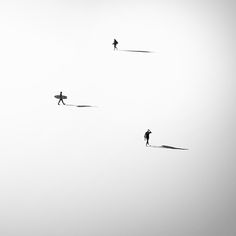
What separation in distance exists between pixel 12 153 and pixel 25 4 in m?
2.59

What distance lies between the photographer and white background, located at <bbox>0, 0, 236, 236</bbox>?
19.5 feet

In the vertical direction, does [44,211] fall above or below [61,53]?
Answer: below

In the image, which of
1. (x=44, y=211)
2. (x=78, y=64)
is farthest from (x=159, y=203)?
(x=78, y=64)

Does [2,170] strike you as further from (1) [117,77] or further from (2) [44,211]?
(1) [117,77]

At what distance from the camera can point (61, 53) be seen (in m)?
6.34

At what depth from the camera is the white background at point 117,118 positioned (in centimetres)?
594

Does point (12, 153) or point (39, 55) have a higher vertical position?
point (39, 55)

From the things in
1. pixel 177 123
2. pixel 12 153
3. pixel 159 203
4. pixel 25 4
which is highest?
pixel 25 4

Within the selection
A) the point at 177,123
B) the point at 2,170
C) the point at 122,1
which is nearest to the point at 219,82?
the point at 177,123

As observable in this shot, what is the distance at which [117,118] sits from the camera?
616 centimetres

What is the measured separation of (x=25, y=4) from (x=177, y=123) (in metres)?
3.34

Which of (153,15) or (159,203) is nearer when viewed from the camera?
(159,203)

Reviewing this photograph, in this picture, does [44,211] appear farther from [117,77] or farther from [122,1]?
[122,1]

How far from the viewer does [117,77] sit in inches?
249
